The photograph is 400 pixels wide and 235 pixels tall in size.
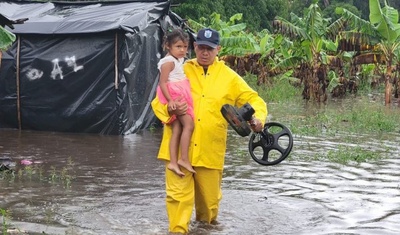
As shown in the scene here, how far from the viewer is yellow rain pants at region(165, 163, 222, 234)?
6.34 meters

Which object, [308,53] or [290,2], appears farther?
[290,2]

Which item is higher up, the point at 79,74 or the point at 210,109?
the point at 79,74

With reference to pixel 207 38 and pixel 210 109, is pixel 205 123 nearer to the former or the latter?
pixel 210 109

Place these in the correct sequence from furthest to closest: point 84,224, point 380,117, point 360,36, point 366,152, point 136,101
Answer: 1. point 360,36
2. point 380,117
3. point 136,101
4. point 366,152
5. point 84,224

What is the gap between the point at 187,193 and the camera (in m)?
6.37

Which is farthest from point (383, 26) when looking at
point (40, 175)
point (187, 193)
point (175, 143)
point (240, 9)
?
point (240, 9)

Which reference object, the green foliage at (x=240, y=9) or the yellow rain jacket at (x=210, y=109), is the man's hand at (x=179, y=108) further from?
the green foliage at (x=240, y=9)

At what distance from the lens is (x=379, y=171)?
10156 mm

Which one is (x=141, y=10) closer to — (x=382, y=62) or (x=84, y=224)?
(x=84, y=224)

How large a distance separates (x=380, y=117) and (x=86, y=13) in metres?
6.31

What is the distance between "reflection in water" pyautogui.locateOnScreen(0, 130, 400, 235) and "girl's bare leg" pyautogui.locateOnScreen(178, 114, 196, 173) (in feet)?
2.22

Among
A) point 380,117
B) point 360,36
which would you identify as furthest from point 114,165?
point 360,36

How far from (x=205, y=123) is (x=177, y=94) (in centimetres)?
34

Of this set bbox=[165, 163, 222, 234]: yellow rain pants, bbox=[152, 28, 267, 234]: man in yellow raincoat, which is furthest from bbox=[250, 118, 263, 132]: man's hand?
bbox=[165, 163, 222, 234]: yellow rain pants
